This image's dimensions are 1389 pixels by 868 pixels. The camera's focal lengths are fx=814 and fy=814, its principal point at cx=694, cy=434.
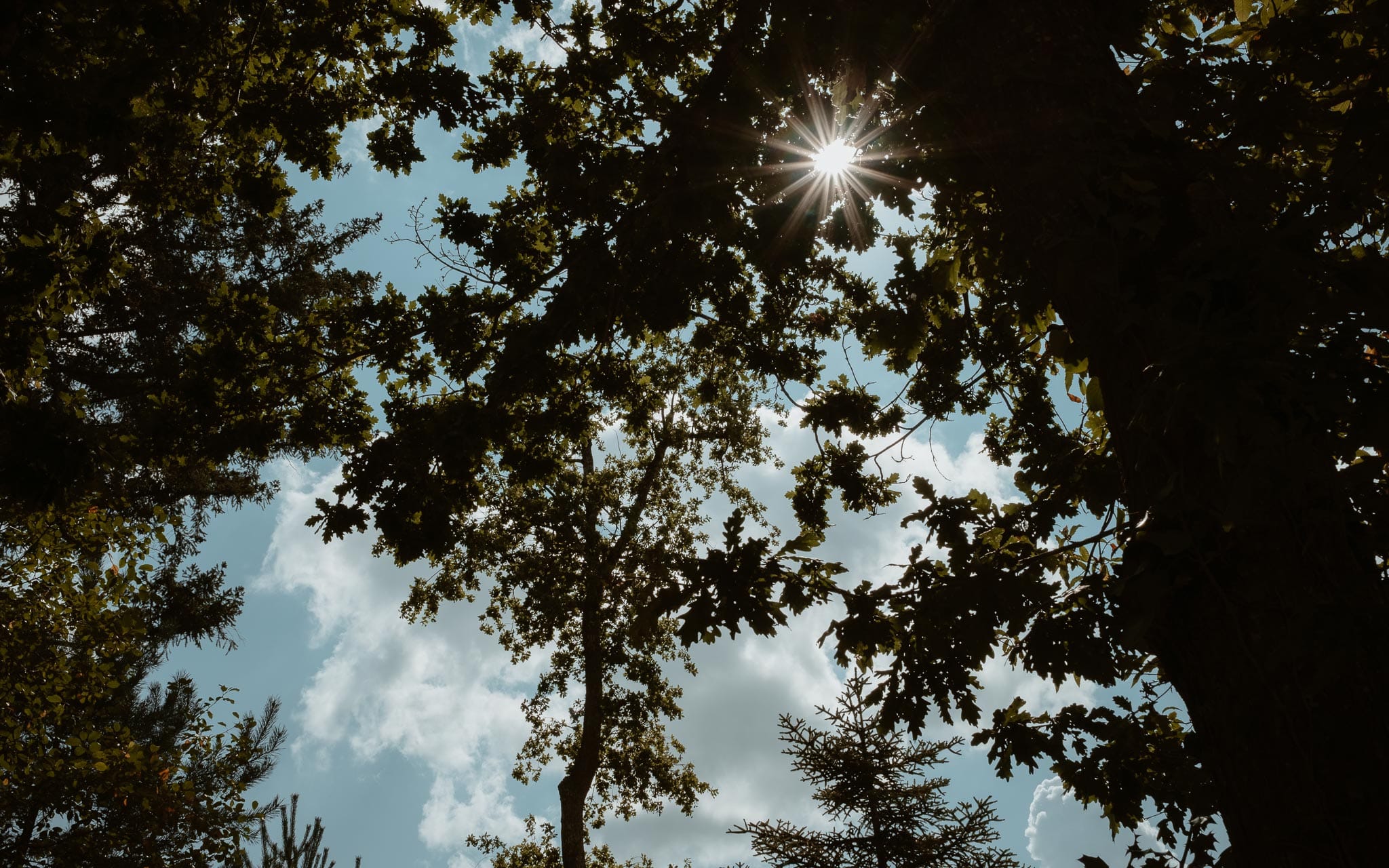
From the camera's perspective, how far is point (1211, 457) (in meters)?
2.37

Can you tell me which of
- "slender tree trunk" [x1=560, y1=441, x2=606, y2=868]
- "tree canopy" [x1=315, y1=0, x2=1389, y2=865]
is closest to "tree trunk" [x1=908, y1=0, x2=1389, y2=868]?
"tree canopy" [x1=315, y1=0, x2=1389, y2=865]

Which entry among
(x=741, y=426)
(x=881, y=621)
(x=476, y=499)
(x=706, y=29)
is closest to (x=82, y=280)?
(x=476, y=499)

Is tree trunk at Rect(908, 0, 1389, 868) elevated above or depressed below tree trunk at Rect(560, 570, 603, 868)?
below

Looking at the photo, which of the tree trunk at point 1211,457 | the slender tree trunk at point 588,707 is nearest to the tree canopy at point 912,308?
the tree trunk at point 1211,457

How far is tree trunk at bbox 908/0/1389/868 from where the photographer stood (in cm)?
197

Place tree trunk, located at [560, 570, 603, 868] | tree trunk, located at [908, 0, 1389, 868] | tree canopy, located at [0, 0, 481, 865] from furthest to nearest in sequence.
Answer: tree trunk, located at [560, 570, 603, 868], tree canopy, located at [0, 0, 481, 865], tree trunk, located at [908, 0, 1389, 868]

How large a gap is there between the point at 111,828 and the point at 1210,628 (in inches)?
430

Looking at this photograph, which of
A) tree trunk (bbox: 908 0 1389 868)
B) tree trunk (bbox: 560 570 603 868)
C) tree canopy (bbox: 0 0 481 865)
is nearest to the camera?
tree trunk (bbox: 908 0 1389 868)

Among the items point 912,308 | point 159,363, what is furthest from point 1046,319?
point 159,363

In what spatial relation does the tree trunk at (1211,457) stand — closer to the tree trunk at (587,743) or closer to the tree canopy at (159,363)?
the tree canopy at (159,363)

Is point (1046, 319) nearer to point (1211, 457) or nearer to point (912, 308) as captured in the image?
point (912, 308)

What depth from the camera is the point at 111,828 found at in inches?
351

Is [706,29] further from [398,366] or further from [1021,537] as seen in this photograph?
[1021,537]

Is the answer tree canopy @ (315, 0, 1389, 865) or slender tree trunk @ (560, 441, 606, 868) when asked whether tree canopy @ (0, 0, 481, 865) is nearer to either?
tree canopy @ (315, 0, 1389, 865)
